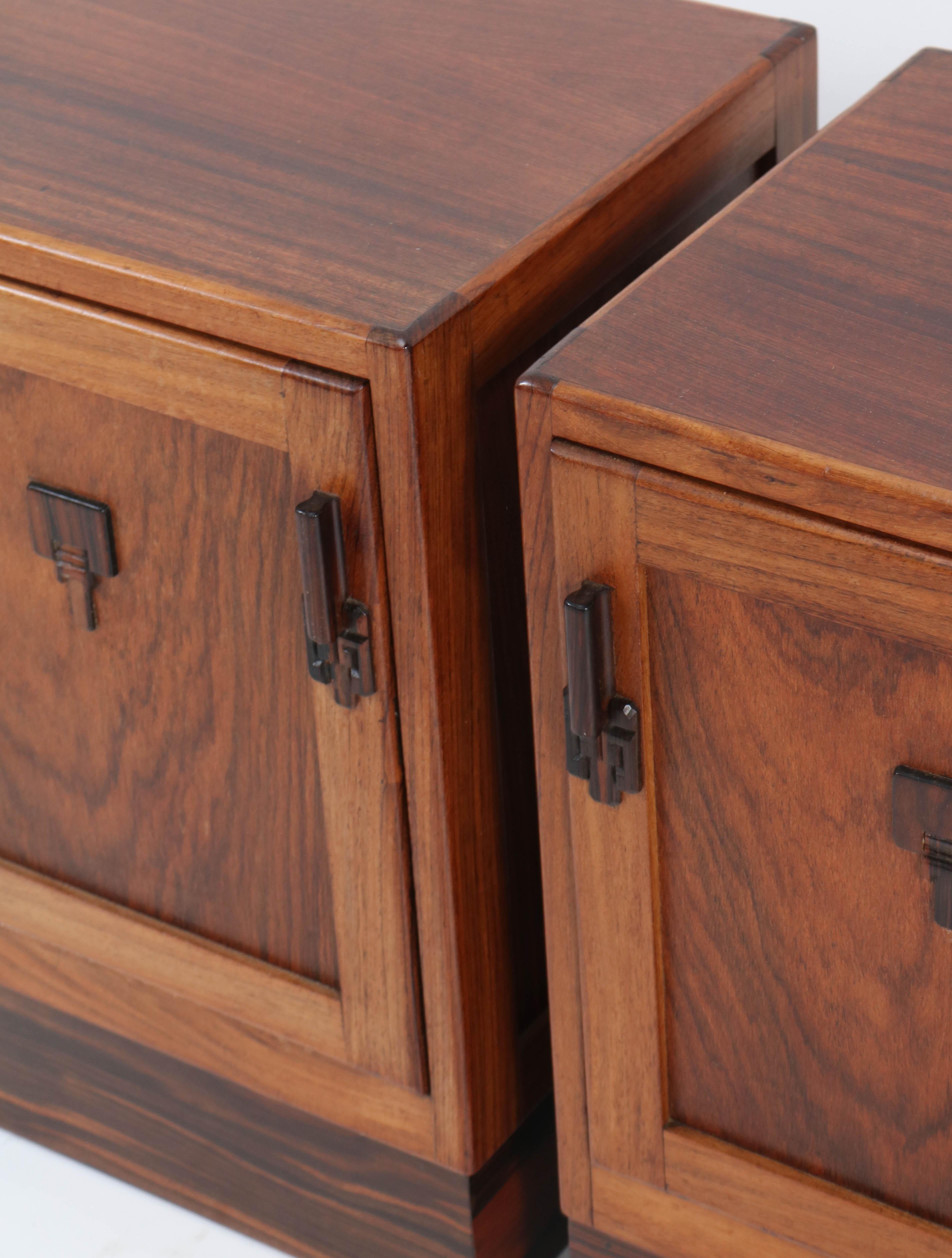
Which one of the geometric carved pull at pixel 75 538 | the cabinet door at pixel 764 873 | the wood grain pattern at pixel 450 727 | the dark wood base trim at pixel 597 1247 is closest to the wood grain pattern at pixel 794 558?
the cabinet door at pixel 764 873

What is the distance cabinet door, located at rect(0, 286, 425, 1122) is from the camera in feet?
2.75

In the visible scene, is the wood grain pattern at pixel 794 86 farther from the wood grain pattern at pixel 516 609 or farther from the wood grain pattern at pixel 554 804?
the wood grain pattern at pixel 554 804

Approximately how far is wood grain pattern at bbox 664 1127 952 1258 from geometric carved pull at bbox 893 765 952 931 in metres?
0.17

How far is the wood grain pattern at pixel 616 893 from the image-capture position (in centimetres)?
75

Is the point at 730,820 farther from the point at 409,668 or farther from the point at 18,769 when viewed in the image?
the point at 18,769

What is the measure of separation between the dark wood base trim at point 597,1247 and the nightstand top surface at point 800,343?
455mm

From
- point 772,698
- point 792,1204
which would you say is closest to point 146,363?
point 772,698

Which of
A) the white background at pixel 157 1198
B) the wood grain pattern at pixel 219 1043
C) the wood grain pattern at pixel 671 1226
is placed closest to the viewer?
the wood grain pattern at pixel 671 1226

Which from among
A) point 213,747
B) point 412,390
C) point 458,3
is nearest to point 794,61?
point 458,3

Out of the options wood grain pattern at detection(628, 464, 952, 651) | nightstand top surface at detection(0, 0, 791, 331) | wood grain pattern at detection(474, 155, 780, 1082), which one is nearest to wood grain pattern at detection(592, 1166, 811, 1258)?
wood grain pattern at detection(474, 155, 780, 1082)

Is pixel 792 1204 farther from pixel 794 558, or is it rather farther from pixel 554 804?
pixel 794 558

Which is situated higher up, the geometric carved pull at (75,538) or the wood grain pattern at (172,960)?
the geometric carved pull at (75,538)

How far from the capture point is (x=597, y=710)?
785 millimetres

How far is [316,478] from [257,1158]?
0.48m
